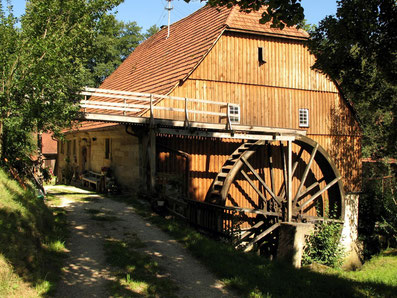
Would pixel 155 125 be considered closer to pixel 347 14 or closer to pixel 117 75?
pixel 347 14

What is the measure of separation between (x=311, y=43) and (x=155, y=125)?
4934 mm

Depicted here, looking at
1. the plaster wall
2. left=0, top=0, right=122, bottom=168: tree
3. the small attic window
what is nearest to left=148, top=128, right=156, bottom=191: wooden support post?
the plaster wall

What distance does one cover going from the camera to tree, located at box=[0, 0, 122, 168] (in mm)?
8289

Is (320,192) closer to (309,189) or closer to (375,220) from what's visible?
(309,189)

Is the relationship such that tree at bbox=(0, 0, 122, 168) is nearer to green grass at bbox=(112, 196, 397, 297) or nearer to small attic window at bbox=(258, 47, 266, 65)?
green grass at bbox=(112, 196, 397, 297)

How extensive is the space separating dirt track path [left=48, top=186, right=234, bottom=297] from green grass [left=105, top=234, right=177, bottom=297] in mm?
147

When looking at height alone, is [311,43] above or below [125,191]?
above

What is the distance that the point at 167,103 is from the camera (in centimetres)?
1338

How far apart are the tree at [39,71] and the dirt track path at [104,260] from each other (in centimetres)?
274

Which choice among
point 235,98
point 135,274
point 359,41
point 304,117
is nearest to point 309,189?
point 304,117

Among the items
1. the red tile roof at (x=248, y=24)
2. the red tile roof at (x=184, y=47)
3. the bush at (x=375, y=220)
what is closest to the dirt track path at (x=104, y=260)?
the red tile roof at (x=184, y=47)

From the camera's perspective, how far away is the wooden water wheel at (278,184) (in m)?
13.5

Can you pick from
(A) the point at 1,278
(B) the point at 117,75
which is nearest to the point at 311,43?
(A) the point at 1,278

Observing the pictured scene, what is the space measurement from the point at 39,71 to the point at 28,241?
383 centimetres
